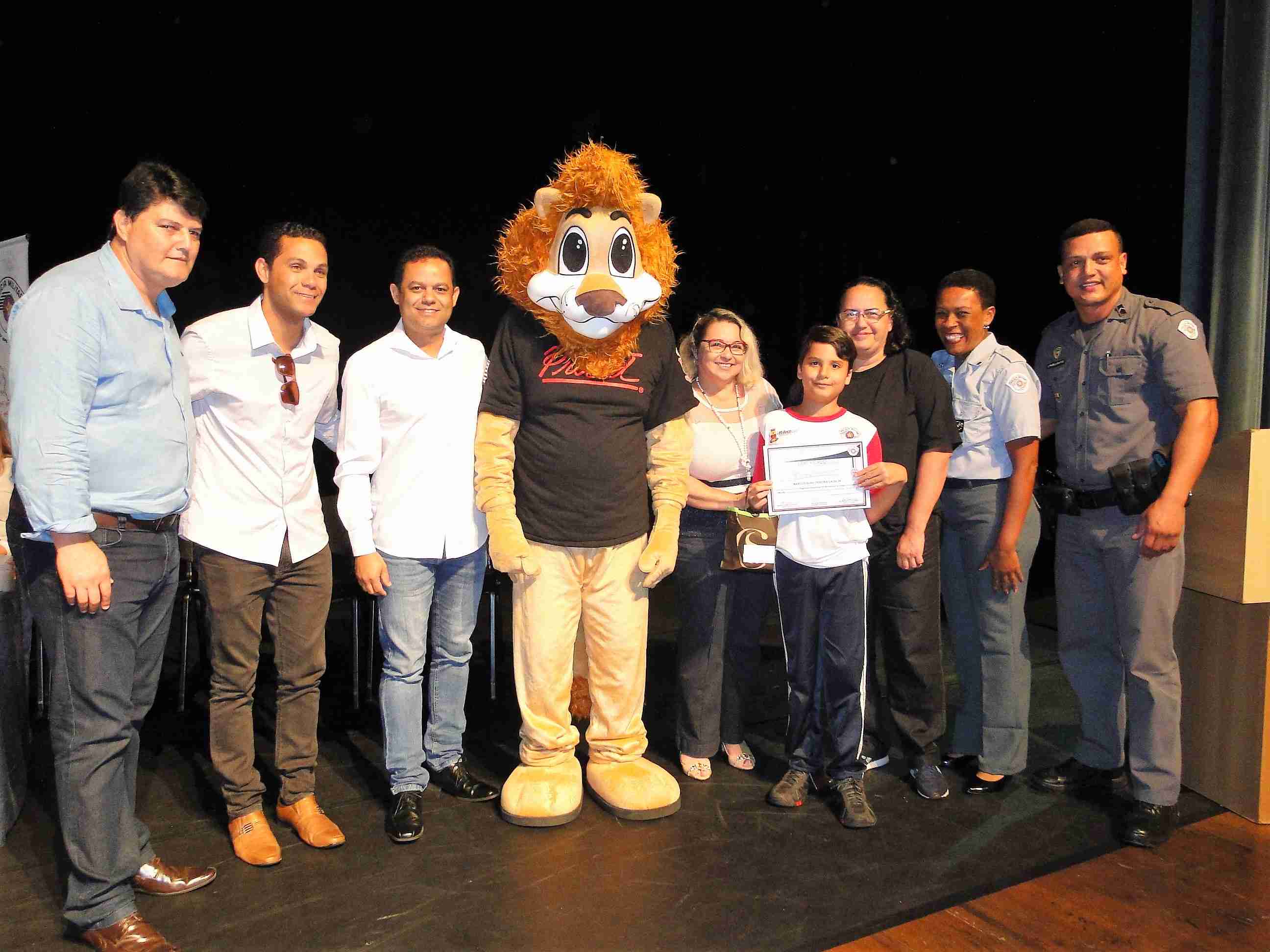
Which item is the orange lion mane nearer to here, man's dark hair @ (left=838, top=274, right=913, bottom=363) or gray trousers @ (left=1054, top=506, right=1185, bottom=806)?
man's dark hair @ (left=838, top=274, right=913, bottom=363)

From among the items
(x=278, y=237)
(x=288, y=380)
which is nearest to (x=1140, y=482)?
(x=288, y=380)

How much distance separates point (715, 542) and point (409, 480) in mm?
952

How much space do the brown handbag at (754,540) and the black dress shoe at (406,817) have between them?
1.13 meters

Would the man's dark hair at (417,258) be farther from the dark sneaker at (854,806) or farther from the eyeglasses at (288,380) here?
the dark sneaker at (854,806)

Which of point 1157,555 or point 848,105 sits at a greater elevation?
point 848,105

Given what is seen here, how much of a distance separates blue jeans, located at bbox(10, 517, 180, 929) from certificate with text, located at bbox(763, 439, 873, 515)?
1598 millimetres

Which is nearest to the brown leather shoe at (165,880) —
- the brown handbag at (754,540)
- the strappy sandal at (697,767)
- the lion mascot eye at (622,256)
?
the strappy sandal at (697,767)

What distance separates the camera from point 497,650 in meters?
4.85

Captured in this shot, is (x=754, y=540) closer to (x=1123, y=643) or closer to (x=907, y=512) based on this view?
(x=907, y=512)

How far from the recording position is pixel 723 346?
2.94 m

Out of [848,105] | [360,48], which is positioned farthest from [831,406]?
[848,105]

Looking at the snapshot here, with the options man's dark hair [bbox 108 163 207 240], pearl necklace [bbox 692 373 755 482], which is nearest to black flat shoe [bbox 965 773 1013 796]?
pearl necklace [bbox 692 373 755 482]

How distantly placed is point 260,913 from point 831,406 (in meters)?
1.96

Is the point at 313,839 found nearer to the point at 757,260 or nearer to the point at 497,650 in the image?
the point at 497,650
